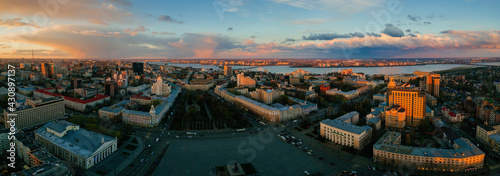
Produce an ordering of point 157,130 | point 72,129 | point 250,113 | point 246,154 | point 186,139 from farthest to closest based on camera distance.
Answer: point 250,113
point 157,130
point 186,139
point 72,129
point 246,154

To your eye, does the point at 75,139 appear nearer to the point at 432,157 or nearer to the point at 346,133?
the point at 346,133

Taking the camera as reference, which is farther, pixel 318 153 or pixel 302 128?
pixel 302 128

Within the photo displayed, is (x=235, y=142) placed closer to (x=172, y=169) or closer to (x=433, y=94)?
(x=172, y=169)

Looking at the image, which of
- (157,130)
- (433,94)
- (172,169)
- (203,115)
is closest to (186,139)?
(157,130)

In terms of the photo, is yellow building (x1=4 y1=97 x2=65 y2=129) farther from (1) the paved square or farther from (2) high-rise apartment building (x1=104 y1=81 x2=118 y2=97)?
(1) the paved square

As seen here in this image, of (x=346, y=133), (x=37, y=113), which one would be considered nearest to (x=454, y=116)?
(x=346, y=133)

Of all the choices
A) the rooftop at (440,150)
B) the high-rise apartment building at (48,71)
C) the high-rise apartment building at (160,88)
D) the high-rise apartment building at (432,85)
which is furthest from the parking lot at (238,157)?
the high-rise apartment building at (48,71)
